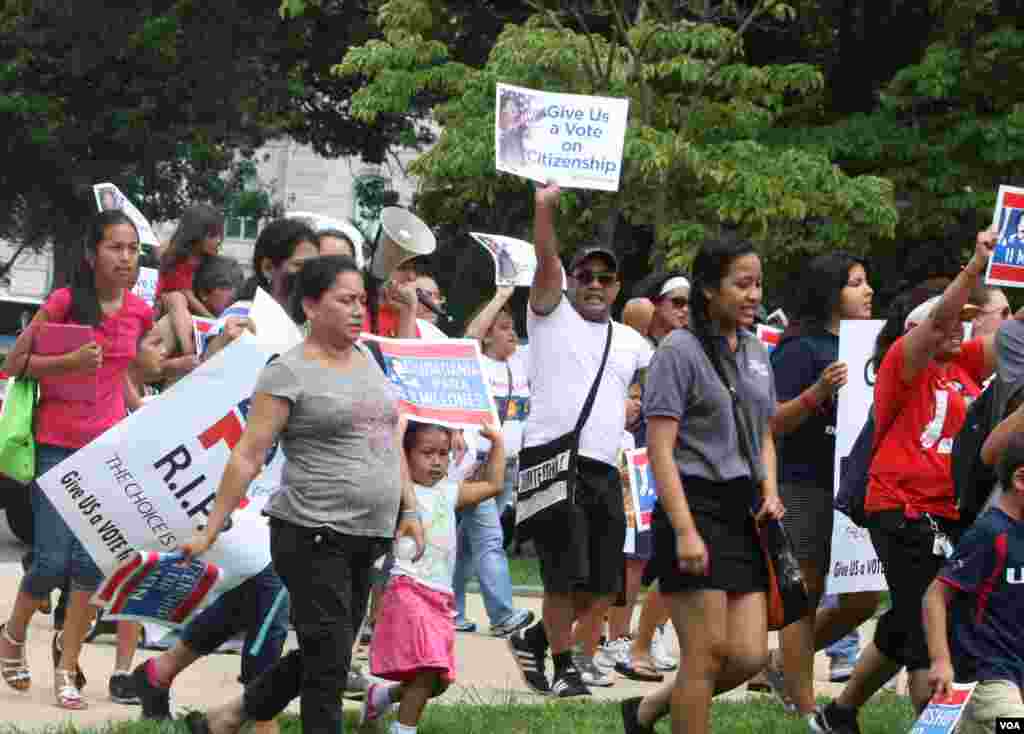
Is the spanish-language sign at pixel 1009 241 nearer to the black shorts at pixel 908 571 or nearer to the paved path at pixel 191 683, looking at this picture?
the black shorts at pixel 908 571

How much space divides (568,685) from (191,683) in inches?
63.5

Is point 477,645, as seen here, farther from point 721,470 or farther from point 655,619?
point 721,470

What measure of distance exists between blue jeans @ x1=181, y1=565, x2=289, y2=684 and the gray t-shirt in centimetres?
64

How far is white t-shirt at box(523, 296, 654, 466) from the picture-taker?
8.75 meters

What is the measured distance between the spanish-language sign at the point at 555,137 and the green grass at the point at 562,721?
229cm

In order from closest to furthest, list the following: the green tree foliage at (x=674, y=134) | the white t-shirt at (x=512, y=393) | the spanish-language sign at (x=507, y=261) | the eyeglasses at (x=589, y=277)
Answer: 1. the eyeglasses at (x=589, y=277)
2. the spanish-language sign at (x=507, y=261)
3. the white t-shirt at (x=512, y=393)
4. the green tree foliage at (x=674, y=134)

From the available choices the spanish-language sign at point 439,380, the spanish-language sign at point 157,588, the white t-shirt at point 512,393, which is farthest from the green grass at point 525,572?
the spanish-language sign at point 157,588

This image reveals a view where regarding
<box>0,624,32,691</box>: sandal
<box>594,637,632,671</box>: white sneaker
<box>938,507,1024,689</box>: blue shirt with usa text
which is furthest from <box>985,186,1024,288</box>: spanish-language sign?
<box>0,624,32,691</box>: sandal

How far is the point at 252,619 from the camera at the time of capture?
23.0ft

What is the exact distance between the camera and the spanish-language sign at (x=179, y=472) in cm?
692

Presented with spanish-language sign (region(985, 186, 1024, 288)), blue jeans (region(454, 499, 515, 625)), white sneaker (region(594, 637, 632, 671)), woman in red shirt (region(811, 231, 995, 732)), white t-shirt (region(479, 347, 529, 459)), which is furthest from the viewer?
white t-shirt (region(479, 347, 529, 459))

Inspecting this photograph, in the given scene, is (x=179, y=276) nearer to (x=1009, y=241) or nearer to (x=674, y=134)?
(x=1009, y=241)

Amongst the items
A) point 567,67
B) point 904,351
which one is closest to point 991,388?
point 904,351

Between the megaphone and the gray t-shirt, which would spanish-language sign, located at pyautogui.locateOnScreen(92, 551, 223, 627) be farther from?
the megaphone
